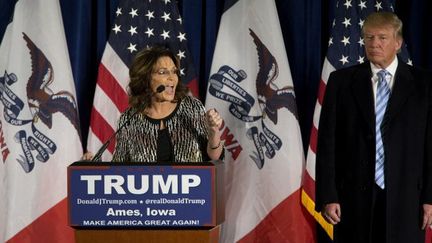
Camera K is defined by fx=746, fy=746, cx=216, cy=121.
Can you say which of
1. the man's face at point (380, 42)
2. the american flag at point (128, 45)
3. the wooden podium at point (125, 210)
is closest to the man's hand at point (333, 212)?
the wooden podium at point (125, 210)

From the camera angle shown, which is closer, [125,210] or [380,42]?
[125,210]

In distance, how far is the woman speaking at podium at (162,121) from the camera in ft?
10.8

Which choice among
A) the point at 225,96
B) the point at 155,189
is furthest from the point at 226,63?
the point at 155,189

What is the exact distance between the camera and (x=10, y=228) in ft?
15.0

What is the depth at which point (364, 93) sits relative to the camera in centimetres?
305

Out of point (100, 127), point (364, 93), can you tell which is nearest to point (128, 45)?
point (100, 127)

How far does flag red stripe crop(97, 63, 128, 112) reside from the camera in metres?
4.61

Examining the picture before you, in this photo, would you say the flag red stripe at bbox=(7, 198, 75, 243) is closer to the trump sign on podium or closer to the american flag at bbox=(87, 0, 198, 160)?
the american flag at bbox=(87, 0, 198, 160)

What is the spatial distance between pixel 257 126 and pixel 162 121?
134 cm

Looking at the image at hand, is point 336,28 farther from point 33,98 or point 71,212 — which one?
point 71,212

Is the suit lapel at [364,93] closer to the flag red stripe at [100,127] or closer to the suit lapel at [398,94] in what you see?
the suit lapel at [398,94]

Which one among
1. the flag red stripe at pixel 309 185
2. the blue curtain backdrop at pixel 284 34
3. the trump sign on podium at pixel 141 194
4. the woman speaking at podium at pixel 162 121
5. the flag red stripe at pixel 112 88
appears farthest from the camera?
the blue curtain backdrop at pixel 284 34

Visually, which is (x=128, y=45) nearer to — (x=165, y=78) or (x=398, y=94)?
(x=165, y=78)

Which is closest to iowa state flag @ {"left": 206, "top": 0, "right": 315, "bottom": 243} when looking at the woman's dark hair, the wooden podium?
the woman's dark hair
